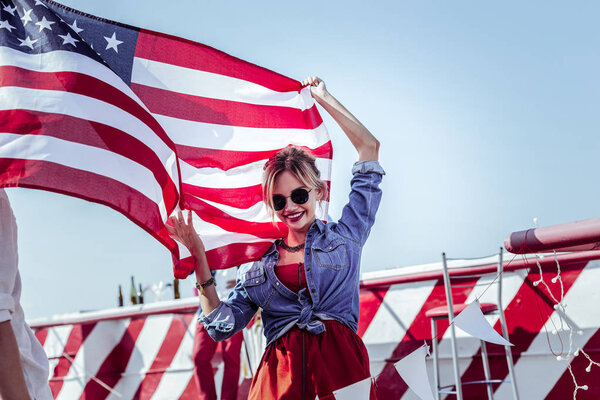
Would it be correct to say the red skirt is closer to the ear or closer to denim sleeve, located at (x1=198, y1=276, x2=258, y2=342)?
denim sleeve, located at (x1=198, y1=276, x2=258, y2=342)

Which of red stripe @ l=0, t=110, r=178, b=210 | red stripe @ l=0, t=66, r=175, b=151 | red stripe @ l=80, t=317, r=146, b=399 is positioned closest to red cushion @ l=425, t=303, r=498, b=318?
red stripe @ l=0, t=110, r=178, b=210

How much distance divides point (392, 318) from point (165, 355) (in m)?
2.40

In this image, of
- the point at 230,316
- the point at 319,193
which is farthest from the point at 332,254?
the point at 230,316

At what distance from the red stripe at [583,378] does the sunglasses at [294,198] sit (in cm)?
239

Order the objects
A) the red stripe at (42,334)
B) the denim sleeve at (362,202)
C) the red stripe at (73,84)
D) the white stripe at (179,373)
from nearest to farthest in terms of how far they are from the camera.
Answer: the red stripe at (73,84) → the denim sleeve at (362,202) → the white stripe at (179,373) → the red stripe at (42,334)

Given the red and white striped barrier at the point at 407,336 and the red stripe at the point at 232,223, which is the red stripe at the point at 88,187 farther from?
the red and white striped barrier at the point at 407,336

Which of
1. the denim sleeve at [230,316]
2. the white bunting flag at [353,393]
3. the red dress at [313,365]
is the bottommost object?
the white bunting flag at [353,393]

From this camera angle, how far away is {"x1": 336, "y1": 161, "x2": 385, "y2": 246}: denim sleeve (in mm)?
2449

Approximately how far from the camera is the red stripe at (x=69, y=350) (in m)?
6.13

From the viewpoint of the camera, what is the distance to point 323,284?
2303 mm

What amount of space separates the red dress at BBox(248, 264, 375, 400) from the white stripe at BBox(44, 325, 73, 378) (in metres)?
4.64

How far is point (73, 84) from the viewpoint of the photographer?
238 cm

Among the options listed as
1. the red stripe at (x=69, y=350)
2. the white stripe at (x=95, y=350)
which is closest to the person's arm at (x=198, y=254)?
the white stripe at (x=95, y=350)

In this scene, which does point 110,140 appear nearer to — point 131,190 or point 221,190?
point 131,190
